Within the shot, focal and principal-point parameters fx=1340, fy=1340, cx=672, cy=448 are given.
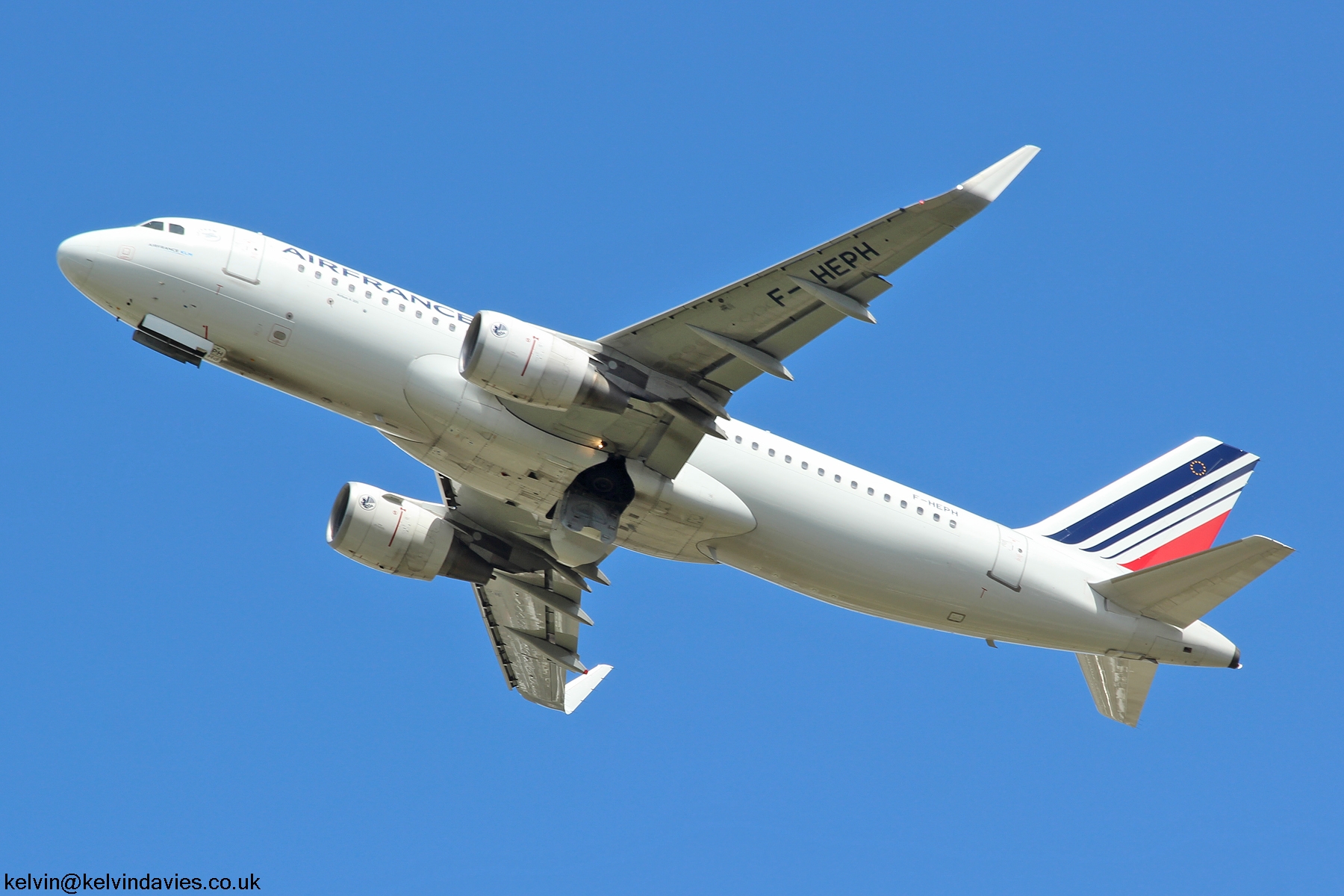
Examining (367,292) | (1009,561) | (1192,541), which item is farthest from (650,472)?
(1192,541)

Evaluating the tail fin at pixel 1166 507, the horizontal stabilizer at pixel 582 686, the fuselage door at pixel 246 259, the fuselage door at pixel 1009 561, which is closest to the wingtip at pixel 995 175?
the fuselage door at pixel 1009 561

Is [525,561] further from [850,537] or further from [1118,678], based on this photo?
[1118,678]

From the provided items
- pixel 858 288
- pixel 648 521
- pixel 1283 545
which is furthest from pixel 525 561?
pixel 1283 545

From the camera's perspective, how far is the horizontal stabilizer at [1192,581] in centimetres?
2938

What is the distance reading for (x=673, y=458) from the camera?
95.0 ft

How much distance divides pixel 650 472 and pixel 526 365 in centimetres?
419

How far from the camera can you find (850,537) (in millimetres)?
30203

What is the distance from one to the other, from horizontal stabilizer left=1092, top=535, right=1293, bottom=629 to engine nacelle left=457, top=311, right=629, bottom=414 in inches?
545

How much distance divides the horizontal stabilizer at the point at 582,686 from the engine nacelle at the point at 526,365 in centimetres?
1357

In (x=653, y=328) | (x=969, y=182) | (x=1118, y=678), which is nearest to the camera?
(x=969, y=182)

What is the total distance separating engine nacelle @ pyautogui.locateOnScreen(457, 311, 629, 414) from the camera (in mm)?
26391

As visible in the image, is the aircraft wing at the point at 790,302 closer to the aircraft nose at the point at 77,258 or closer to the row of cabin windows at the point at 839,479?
the row of cabin windows at the point at 839,479

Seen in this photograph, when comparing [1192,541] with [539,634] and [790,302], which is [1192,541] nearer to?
[790,302]

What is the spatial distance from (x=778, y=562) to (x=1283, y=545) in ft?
35.5
